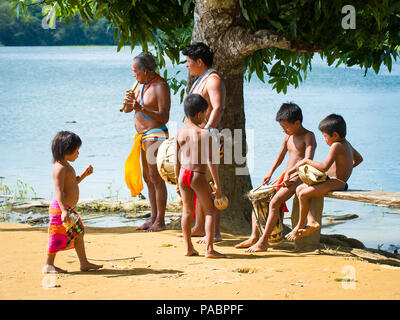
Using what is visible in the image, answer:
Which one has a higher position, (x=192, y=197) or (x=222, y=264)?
(x=192, y=197)

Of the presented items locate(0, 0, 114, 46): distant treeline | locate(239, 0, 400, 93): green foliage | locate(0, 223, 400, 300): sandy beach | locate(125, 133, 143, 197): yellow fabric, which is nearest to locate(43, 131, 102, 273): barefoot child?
locate(0, 223, 400, 300): sandy beach

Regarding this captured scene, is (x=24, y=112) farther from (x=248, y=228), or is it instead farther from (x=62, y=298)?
(x=62, y=298)

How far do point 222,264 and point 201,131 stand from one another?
1127mm

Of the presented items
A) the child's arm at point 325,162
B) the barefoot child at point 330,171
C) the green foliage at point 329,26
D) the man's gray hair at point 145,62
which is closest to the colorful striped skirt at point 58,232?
the barefoot child at point 330,171

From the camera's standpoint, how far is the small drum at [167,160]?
6.43 m

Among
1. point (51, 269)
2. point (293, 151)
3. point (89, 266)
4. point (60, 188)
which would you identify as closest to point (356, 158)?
point (293, 151)

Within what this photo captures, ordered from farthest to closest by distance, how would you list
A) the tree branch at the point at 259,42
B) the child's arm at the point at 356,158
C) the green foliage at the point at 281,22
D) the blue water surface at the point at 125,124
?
the blue water surface at the point at 125,124 < the green foliage at the point at 281,22 < the tree branch at the point at 259,42 < the child's arm at the point at 356,158

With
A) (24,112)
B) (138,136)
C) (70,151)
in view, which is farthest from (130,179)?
(24,112)

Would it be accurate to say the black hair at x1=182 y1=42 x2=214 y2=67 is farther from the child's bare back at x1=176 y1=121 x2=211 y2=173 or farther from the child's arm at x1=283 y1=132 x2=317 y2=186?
the child's arm at x1=283 y1=132 x2=317 y2=186

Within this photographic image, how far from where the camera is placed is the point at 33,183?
12.0 meters

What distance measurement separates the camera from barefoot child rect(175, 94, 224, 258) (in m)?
5.74

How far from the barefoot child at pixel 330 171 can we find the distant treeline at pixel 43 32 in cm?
4944

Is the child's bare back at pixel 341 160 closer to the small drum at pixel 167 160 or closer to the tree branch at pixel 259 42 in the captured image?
the tree branch at pixel 259 42
